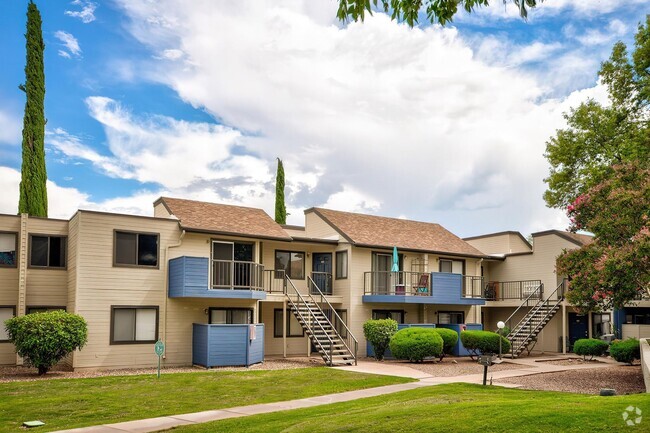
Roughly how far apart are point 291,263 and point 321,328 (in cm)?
494

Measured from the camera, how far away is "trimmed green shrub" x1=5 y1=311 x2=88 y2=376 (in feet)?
68.1

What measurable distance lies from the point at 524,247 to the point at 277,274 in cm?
1707

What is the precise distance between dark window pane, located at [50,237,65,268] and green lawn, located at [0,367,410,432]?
22.4 ft

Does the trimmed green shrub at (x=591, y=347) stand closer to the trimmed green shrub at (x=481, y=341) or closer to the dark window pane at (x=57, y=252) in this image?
the trimmed green shrub at (x=481, y=341)

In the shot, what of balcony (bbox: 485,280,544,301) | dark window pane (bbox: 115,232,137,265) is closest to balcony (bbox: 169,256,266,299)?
dark window pane (bbox: 115,232,137,265)

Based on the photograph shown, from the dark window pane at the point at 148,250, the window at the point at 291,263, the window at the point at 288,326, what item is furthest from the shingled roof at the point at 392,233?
the dark window pane at the point at 148,250

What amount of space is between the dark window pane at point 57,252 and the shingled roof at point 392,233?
1217cm

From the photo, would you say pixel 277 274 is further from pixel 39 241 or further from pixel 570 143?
pixel 570 143

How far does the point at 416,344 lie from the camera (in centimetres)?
2614

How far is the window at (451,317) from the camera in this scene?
1324 inches

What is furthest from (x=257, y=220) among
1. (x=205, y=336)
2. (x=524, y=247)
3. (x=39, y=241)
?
(x=524, y=247)

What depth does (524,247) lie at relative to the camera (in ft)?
128

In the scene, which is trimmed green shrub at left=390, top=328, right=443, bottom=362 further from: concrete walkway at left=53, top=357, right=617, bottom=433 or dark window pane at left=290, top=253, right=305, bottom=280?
dark window pane at left=290, top=253, right=305, bottom=280

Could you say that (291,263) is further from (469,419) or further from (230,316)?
(469,419)
